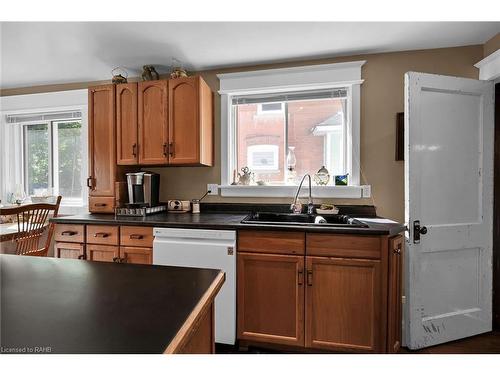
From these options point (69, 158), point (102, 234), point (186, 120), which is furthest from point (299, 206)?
point (69, 158)

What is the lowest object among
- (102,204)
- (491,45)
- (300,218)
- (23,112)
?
(300,218)

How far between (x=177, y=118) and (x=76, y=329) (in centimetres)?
204

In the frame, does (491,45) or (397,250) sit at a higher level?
(491,45)

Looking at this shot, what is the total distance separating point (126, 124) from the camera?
2.45 m

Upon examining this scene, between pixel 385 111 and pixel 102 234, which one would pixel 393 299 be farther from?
pixel 102 234

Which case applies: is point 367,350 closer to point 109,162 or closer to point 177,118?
point 177,118

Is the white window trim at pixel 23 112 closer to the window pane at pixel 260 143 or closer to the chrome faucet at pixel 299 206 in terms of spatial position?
the window pane at pixel 260 143

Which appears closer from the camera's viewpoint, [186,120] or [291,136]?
[186,120]

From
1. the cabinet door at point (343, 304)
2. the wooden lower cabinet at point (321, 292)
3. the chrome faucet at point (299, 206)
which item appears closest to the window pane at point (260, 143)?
the chrome faucet at point (299, 206)

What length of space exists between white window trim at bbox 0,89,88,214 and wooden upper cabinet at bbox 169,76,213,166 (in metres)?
1.33

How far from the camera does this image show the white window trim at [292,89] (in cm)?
237

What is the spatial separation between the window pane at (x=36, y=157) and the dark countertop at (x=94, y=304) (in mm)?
2815

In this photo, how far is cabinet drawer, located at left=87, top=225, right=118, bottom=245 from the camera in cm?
208

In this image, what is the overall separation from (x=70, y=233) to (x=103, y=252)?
13.0 inches
